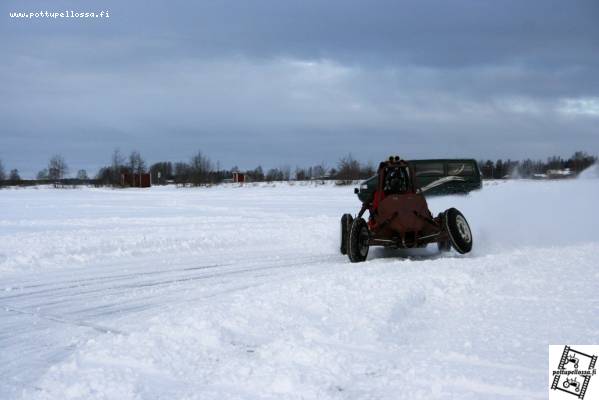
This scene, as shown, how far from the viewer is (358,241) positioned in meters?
10.5

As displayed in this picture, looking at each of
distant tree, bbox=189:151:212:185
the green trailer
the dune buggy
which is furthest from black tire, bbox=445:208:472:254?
distant tree, bbox=189:151:212:185

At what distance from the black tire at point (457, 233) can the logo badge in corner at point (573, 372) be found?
18.2 feet

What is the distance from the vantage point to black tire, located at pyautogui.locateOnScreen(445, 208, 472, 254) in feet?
34.6

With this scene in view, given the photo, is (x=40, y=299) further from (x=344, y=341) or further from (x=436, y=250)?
(x=436, y=250)

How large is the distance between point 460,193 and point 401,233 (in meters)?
9.68

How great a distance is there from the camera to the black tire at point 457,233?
1054 cm

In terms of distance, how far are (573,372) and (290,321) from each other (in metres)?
2.67

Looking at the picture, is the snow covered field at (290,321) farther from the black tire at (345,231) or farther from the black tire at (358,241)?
the black tire at (358,241)

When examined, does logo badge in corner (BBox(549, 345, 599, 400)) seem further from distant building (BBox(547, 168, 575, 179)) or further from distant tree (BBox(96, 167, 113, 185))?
distant tree (BBox(96, 167, 113, 185))

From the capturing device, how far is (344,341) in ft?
17.7

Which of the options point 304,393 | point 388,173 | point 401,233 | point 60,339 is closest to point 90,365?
point 60,339

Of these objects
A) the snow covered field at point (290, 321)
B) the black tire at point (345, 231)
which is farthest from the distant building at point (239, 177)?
the black tire at point (345, 231)

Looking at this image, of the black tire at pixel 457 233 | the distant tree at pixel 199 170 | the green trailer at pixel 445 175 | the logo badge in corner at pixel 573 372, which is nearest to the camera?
the logo badge in corner at pixel 573 372

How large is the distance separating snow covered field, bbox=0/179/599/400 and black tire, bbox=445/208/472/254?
0.58 metres
